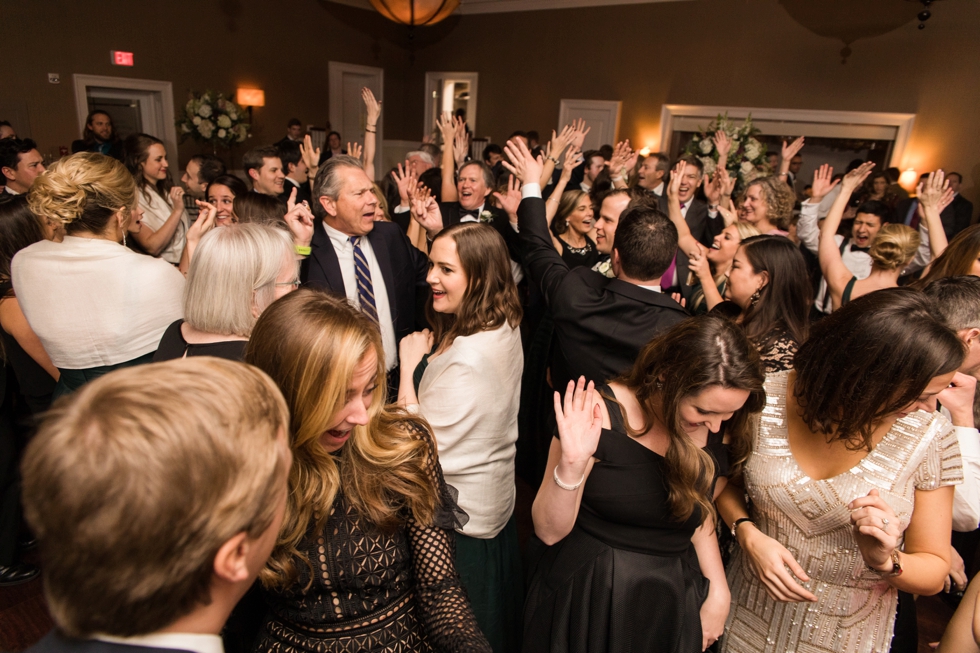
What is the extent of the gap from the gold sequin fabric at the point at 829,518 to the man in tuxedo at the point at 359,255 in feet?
4.65

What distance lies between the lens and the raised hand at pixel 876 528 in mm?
1104

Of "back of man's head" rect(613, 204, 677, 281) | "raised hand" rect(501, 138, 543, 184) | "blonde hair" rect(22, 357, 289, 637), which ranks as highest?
"raised hand" rect(501, 138, 543, 184)

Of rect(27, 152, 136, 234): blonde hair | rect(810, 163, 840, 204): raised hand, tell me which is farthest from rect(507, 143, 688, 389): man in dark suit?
rect(810, 163, 840, 204): raised hand

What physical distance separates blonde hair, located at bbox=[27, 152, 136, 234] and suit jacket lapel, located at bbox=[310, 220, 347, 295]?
73cm

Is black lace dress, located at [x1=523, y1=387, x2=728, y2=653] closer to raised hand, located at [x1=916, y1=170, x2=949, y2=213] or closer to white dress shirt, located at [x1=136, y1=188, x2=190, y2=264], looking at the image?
raised hand, located at [x1=916, y1=170, x2=949, y2=213]

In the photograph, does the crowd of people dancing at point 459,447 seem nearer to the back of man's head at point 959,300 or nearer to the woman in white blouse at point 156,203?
the back of man's head at point 959,300

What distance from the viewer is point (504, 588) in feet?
6.04

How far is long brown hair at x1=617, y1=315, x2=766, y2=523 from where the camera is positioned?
1.26 metres

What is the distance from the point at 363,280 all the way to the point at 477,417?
1038 millimetres

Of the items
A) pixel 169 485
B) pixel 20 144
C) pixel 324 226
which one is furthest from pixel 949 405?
pixel 20 144

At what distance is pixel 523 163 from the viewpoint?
2570mm

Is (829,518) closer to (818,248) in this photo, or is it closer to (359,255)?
(359,255)

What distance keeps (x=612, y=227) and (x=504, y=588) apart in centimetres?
200

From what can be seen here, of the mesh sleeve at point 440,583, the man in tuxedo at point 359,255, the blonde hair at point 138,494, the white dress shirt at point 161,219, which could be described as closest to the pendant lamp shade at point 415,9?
the white dress shirt at point 161,219
